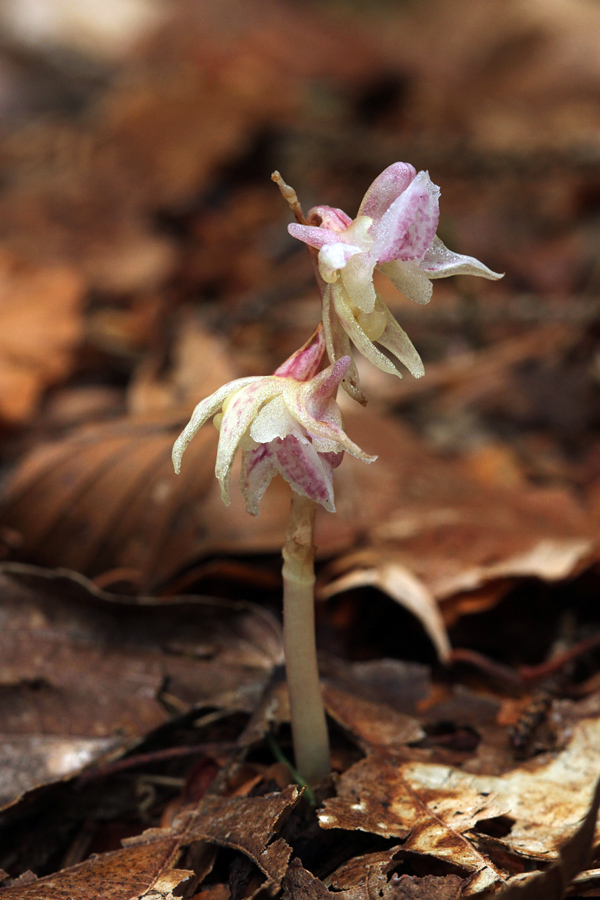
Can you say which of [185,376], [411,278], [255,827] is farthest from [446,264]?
[185,376]

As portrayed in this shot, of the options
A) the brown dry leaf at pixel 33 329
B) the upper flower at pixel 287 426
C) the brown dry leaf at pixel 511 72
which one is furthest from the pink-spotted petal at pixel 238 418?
the brown dry leaf at pixel 511 72

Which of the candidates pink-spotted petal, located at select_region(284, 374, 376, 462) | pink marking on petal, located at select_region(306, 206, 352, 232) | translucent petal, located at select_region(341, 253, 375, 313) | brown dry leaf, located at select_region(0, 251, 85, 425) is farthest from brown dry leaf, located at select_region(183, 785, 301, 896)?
brown dry leaf, located at select_region(0, 251, 85, 425)

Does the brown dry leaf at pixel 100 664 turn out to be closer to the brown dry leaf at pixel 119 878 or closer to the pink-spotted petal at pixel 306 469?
the brown dry leaf at pixel 119 878

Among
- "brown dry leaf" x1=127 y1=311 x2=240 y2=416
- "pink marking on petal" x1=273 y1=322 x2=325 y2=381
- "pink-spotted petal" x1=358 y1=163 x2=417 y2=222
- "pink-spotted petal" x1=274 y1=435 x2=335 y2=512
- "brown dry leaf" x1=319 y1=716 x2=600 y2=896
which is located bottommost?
"brown dry leaf" x1=319 y1=716 x2=600 y2=896

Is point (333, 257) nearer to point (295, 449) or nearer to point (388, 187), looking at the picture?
point (388, 187)

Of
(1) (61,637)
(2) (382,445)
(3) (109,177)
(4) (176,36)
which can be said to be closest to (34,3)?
(4) (176,36)

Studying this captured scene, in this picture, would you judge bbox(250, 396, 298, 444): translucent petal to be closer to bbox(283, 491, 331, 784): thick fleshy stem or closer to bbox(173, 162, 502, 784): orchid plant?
bbox(173, 162, 502, 784): orchid plant
